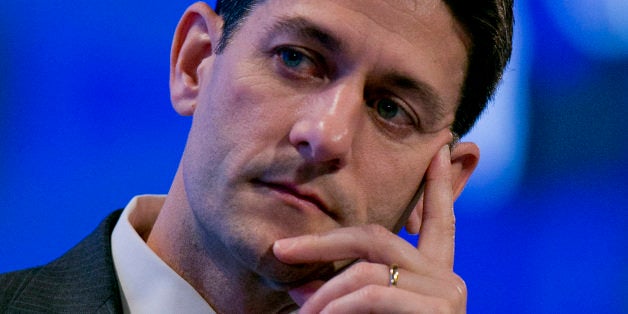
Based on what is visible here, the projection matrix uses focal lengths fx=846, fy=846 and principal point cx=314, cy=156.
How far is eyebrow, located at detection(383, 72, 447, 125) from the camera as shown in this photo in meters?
2.36

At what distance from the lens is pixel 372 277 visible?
217 centimetres

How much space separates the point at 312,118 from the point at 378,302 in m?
0.49

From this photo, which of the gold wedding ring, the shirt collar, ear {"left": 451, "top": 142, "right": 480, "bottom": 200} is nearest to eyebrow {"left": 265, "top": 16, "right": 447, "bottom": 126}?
ear {"left": 451, "top": 142, "right": 480, "bottom": 200}

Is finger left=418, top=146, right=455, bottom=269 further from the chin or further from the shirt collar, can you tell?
the shirt collar

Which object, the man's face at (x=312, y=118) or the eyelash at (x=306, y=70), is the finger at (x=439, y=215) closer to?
the man's face at (x=312, y=118)

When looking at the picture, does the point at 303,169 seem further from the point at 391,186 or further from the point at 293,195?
the point at 391,186

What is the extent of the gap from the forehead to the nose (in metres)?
0.12

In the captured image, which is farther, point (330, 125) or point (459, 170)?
point (459, 170)

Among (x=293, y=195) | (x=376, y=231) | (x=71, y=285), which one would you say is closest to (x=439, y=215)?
(x=376, y=231)

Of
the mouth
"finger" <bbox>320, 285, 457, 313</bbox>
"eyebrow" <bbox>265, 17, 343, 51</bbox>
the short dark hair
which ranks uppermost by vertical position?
the short dark hair

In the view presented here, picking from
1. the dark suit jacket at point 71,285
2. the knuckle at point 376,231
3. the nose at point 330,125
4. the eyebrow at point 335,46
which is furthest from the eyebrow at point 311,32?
the dark suit jacket at point 71,285

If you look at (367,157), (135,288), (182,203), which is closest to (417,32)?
(367,157)

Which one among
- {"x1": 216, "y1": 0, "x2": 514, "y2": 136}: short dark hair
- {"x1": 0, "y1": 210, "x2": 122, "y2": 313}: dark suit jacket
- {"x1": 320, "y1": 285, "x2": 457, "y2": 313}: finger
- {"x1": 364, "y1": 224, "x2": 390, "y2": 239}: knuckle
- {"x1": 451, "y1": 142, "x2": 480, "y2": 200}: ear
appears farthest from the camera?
{"x1": 451, "y1": 142, "x2": 480, "y2": 200}: ear

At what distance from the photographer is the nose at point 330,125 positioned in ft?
6.98
